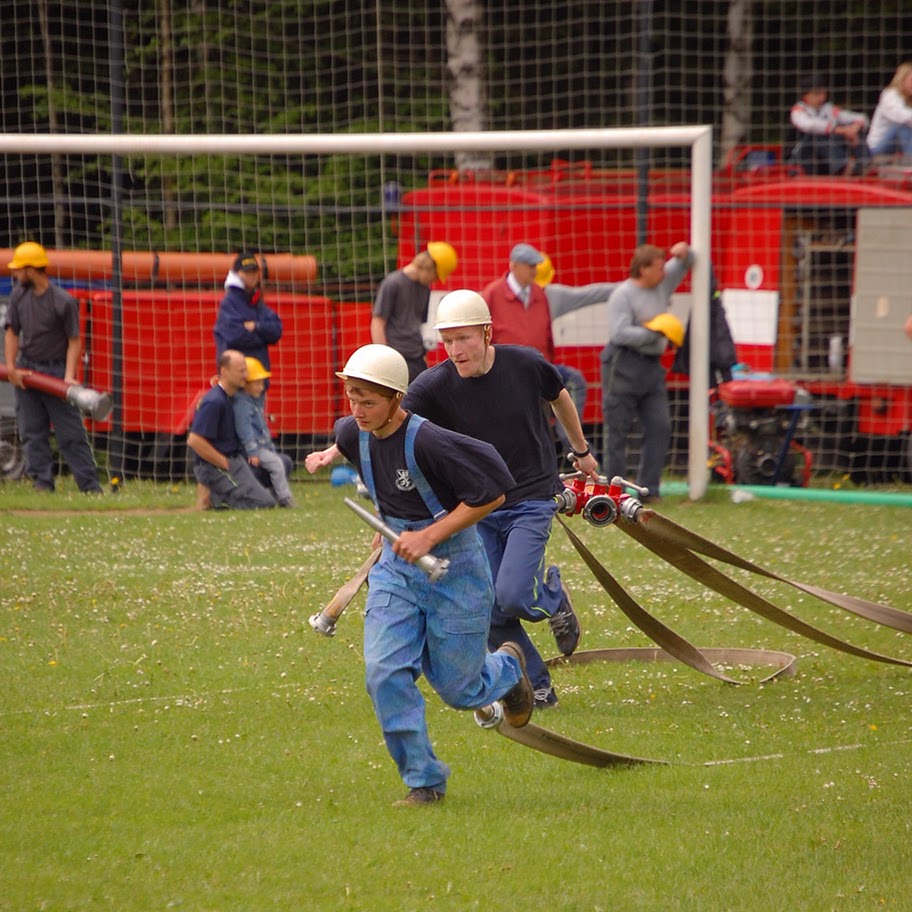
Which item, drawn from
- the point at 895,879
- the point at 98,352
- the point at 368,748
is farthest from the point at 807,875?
the point at 98,352

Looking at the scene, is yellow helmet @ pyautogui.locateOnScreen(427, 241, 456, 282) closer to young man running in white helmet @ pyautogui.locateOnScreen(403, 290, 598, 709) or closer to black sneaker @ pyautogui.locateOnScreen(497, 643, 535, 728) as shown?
young man running in white helmet @ pyautogui.locateOnScreen(403, 290, 598, 709)

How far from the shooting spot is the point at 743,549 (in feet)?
36.7

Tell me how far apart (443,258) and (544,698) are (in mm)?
Answer: 8254

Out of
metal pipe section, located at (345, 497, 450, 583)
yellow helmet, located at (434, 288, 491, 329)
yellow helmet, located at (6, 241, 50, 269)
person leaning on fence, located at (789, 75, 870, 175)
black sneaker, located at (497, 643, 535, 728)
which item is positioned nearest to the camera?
metal pipe section, located at (345, 497, 450, 583)

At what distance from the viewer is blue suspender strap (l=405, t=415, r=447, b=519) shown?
5527 millimetres

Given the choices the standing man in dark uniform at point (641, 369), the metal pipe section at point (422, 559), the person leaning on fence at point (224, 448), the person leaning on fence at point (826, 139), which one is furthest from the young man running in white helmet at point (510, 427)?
the person leaning on fence at point (826, 139)

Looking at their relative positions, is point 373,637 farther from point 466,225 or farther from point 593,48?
point 593,48

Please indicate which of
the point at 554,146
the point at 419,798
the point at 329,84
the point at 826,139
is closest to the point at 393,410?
the point at 419,798

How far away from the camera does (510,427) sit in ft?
23.0

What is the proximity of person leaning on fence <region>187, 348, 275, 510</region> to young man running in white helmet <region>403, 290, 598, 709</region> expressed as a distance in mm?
6044

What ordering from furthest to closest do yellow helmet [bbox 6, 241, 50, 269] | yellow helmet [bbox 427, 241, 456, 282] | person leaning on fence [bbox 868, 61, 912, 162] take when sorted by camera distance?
person leaning on fence [bbox 868, 61, 912, 162] < yellow helmet [bbox 427, 241, 456, 282] < yellow helmet [bbox 6, 241, 50, 269]

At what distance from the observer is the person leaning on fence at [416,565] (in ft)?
17.9

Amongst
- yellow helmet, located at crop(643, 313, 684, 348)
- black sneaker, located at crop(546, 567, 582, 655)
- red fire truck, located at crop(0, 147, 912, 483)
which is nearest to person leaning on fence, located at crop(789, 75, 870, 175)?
red fire truck, located at crop(0, 147, 912, 483)

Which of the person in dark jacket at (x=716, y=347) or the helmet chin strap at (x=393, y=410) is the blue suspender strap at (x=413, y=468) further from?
the person in dark jacket at (x=716, y=347)
